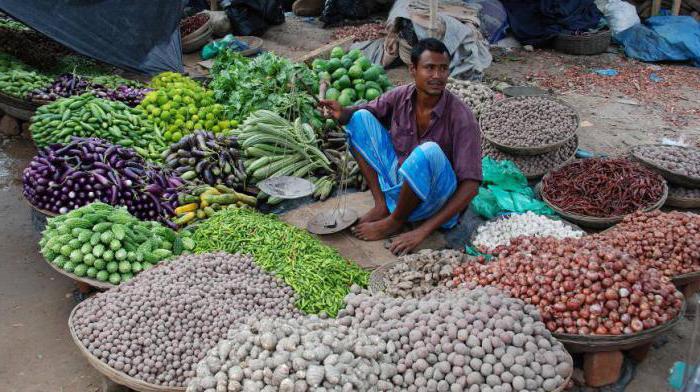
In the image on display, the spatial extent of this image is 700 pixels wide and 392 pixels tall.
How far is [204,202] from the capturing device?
4125mm

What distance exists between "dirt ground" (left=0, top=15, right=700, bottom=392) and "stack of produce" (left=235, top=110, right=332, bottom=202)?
1.37ft

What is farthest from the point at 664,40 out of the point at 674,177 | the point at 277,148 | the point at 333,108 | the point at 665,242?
the point at 333,108

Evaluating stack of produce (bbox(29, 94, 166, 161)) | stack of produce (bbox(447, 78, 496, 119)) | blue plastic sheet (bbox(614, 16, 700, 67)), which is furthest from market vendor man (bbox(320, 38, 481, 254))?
blue plastic sheet (bbox(614, 16, 700, 67))

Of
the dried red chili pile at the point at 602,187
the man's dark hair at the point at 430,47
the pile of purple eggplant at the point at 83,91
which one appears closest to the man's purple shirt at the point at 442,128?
the man's dark hair at the point at 430,47

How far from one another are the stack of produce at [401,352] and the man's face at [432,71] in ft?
4.09

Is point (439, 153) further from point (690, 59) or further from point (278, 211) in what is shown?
point (690, 59)

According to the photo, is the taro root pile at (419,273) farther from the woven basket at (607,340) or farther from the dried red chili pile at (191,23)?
the dried red chili pile at (191,23)

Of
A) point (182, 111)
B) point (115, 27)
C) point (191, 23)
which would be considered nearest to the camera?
point (182, 111)

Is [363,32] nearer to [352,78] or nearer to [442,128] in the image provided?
[352,78]

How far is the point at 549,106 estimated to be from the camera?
4.95 metres

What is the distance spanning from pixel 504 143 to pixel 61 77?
13.1 ft

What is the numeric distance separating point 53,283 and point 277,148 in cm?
171

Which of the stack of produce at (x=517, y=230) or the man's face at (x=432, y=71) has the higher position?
the man's face at (x=432, y=71)

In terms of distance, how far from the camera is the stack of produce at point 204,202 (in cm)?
402
